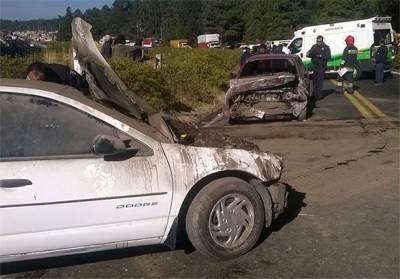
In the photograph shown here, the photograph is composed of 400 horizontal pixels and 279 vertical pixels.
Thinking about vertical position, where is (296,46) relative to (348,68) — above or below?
above

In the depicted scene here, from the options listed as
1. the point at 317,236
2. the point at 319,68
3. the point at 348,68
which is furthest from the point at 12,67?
the point at 348,68

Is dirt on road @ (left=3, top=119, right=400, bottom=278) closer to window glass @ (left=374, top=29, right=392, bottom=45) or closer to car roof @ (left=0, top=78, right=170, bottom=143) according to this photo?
car roof @ (left=0, top=78, right=170, bottom=143)

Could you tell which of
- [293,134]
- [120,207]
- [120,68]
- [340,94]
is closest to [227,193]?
[120,207]

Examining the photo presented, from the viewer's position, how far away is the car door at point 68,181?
3.93 meters

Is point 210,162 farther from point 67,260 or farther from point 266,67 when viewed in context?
point 266,67

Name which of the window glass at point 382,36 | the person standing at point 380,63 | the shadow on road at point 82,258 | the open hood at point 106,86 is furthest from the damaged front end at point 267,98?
the window glass at point 382,36

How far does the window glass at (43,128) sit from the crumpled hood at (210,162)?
1.71 feet

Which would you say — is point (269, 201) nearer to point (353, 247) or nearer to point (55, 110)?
point (353, 247)

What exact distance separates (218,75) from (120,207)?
14897 mm

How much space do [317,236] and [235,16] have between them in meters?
101

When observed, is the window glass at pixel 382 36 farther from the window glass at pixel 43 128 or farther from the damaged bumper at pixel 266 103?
the window glass at pixel 43 128

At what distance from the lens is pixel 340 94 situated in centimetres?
1817

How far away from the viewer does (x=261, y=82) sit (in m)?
12.2

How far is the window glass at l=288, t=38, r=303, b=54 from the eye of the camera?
2728 centimetres
